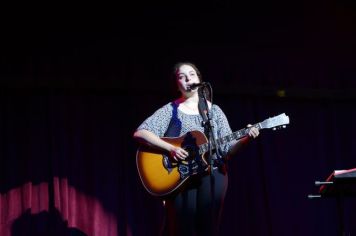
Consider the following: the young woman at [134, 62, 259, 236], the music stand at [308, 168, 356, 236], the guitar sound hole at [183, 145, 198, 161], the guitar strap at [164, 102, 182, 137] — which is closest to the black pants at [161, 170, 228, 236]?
the young woman at [134, 62, 259, 236]

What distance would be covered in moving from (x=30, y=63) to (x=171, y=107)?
6.04ft

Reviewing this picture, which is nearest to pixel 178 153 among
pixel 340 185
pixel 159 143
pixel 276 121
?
pixel 159 143

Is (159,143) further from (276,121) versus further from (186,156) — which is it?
(276,121)

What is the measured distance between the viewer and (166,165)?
387 cm

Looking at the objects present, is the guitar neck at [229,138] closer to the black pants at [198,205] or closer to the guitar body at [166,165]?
the guitar body at [166,165]

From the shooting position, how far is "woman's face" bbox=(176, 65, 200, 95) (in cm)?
398

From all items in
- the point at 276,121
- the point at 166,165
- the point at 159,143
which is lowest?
the point at 166,165

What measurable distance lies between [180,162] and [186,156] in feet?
0.23

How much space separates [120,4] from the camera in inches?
219

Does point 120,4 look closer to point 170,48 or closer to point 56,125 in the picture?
point 170,48

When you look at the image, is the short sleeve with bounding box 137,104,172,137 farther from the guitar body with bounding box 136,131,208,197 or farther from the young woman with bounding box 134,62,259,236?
the guitar body with bounding box 136,131,208,197

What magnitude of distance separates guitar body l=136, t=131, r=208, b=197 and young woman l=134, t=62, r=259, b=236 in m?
0.04

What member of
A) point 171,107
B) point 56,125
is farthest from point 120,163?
point 171,107

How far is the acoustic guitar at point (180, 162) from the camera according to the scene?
3.68 metres
